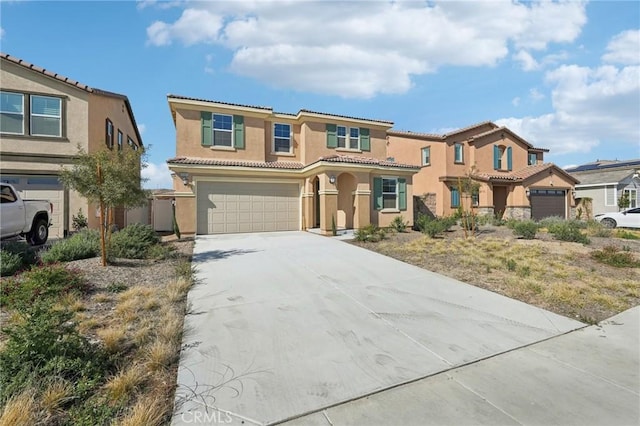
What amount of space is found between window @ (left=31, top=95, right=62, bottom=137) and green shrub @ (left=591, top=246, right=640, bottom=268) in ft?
69.3

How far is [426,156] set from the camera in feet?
74.9

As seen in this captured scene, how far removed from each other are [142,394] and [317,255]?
715cm

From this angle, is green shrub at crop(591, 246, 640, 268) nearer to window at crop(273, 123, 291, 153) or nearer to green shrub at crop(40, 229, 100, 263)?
window at crop(273, 123, 291, 153)

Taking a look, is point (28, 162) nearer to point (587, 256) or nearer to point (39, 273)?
point (39, 273)

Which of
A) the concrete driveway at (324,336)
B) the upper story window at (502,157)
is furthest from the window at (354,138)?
the concrete driveway at (324,336)

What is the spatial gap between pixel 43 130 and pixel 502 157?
1125 inches

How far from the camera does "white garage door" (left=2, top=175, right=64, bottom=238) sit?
13047mm

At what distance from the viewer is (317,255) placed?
9.93 m

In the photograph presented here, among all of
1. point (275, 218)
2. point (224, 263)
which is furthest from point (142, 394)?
point (275, 218)

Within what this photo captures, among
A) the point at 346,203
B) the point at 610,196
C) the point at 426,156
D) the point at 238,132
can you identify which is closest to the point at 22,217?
the point at 238,132

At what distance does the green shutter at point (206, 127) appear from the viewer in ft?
52.1

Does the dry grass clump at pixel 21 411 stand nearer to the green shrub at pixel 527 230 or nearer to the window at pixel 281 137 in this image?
the green shrub at pixel 527 230

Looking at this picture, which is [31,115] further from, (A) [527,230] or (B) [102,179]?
(A) [527,230]

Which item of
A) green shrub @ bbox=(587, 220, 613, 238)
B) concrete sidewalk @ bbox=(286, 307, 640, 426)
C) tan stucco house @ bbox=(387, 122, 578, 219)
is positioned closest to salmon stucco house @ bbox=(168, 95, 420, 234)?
tan stucco house @ bbox=(387, 122, 578, 219)
